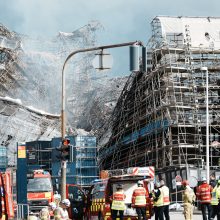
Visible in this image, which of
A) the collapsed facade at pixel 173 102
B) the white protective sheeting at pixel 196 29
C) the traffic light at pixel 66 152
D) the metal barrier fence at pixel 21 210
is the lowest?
the metal barrier fence at pixel 21 210

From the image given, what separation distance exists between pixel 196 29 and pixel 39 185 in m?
31.2

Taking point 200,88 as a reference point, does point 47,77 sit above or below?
above

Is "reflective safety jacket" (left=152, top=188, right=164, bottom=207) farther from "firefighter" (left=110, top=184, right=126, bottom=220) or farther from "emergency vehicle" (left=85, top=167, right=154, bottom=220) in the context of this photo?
"emergency vehicle" (left=85, top=167, right=154, bottom=220)

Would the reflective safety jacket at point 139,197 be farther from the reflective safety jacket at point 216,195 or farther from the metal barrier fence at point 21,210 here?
the metal barrier fence at point 21,210

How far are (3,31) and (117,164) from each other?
23.0m

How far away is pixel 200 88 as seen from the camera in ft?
186

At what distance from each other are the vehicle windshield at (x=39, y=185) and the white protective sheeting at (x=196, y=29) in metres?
27.2

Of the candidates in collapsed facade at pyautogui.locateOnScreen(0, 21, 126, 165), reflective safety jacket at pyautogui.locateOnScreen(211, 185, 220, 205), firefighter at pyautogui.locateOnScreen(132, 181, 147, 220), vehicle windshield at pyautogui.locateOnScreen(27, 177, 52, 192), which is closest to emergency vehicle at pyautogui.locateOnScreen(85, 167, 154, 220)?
firefighter at pyautogui.locateOnScreen(132, 181, 147, 220)

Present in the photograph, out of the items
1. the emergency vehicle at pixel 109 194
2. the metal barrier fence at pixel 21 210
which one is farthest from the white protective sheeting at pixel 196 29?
the emergency vehicle at pixel 109 194

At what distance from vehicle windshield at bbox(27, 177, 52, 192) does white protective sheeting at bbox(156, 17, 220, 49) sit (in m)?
27.2

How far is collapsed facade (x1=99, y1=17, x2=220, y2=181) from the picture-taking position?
Answer: 5356cm

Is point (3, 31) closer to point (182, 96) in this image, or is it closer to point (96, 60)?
point (182, 96)

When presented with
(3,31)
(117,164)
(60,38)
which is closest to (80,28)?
(60,38)

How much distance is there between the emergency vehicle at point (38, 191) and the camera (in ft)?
116
